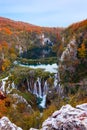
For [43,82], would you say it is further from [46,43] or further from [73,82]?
[46,43]

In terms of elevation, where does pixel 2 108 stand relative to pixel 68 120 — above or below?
below

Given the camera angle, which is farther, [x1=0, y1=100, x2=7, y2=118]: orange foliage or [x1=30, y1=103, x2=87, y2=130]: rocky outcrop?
[x1=0, y1=100, x2=7, y2=118]: orange foliage

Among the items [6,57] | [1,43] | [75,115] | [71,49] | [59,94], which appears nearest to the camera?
[75,115]

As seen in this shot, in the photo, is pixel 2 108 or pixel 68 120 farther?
pixel 2 108

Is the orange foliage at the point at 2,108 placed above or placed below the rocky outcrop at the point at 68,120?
below

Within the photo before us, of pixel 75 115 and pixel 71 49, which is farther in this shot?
pixel 71 49

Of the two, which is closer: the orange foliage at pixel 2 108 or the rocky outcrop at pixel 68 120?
the rocky outcrop at pixel 68 120

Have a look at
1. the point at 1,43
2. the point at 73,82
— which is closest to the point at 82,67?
the point at 73,82

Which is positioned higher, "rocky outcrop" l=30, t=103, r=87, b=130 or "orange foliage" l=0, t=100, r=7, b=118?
"rocky outcrop" l=30, t=103, r=87, b=130
